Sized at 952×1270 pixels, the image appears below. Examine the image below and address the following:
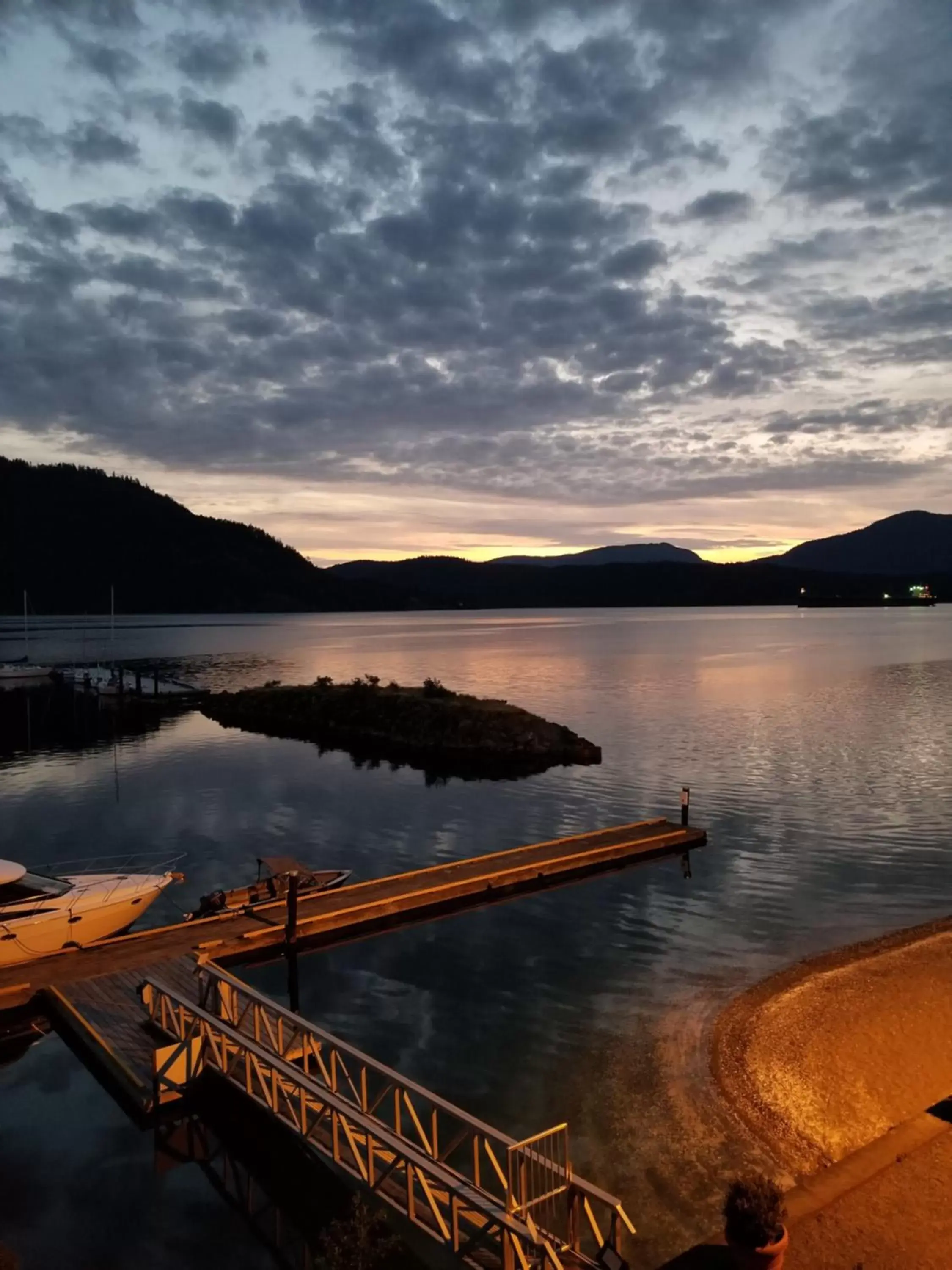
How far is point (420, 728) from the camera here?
6266 cm

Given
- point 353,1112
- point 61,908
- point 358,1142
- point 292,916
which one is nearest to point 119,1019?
point 61,908

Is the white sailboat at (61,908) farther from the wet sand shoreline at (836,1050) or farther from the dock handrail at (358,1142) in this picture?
the wet sand shoreline at (836,1050)

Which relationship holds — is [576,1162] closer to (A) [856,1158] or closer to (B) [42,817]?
(A) [856,1158]

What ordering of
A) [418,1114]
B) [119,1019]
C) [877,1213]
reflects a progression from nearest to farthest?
[877,1213]
[418,1114]
[119,1019]

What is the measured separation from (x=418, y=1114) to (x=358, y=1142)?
3.08 meters

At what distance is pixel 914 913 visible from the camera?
27219 millimetres

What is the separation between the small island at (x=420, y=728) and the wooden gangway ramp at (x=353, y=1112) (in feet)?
108

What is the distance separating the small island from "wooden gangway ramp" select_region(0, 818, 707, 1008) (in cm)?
1846

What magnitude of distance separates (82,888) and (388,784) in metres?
25.9

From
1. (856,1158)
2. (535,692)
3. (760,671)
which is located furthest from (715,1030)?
(760,671)

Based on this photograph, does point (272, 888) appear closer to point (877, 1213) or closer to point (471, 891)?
point (471, 891)

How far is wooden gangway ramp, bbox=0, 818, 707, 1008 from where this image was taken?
854 inches

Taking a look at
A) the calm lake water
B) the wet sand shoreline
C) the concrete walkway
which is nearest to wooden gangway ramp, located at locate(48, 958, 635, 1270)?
the calm lake water

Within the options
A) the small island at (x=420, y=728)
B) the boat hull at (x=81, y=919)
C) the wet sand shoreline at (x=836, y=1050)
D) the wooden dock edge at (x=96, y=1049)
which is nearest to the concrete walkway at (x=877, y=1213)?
the wet sand shoreline at (x=836, y=1050)
